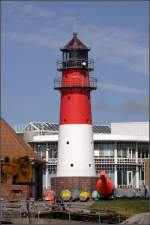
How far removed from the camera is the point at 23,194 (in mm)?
65375

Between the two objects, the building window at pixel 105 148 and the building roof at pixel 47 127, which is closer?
the building window at pixel 105 148

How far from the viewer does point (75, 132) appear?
75250mm

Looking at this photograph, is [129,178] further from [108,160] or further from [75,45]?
[75,45]

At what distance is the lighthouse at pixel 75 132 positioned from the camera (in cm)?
7544

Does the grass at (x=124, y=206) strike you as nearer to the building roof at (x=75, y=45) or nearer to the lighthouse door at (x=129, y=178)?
the building roof at (x=75, y=45)

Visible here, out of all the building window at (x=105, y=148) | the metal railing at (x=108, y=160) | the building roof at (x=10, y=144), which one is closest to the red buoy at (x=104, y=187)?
the building roof at (x=10, y=144)

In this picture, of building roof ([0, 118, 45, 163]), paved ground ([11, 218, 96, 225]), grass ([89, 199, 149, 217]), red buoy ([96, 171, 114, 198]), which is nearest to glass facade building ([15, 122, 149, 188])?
red buoy ([96, 171, 114, 198])

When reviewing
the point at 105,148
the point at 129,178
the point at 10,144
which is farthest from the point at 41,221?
the point at 129,178

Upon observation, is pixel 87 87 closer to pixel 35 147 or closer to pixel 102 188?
pixel 102 188

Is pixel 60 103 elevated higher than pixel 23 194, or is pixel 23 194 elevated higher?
pixel 60 103

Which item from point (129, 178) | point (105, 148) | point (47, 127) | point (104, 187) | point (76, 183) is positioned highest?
point (47, 127)

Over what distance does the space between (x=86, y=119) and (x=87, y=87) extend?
11.8 ft

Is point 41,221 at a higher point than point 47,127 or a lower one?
lower

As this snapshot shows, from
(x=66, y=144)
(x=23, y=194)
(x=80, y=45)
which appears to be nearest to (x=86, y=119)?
(x=66, y=144)
